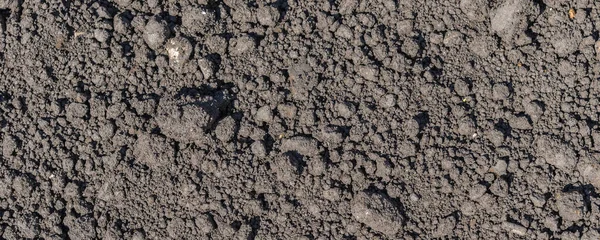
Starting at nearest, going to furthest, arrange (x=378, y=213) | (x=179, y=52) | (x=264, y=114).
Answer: (x=378, y=213)
(x=264, y=114)
(x=179, y=52)

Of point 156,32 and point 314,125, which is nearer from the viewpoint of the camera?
point 314,125

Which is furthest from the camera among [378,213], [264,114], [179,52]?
[179,52]

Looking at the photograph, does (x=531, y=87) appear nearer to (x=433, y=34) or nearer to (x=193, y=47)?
(x=433, y=34)

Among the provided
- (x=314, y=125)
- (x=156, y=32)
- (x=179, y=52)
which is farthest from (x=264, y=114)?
(x=156, y=32)

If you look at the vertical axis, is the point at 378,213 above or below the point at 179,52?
below

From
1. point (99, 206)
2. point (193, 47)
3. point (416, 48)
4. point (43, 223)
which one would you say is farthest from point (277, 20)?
point (43, 223)

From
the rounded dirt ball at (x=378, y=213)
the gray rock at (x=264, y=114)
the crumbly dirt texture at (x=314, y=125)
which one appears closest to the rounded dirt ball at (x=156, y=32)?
the crumbly dirt texture at (x=314, y=125)

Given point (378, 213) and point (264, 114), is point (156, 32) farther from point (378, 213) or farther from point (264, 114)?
point (378, 213)

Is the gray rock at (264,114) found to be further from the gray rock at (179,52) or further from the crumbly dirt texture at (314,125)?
the gray rock at (179,52)

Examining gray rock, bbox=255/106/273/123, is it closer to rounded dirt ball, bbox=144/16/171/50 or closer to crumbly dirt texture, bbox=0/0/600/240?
crumbly dirt texture, bbox=0/0/600/240
